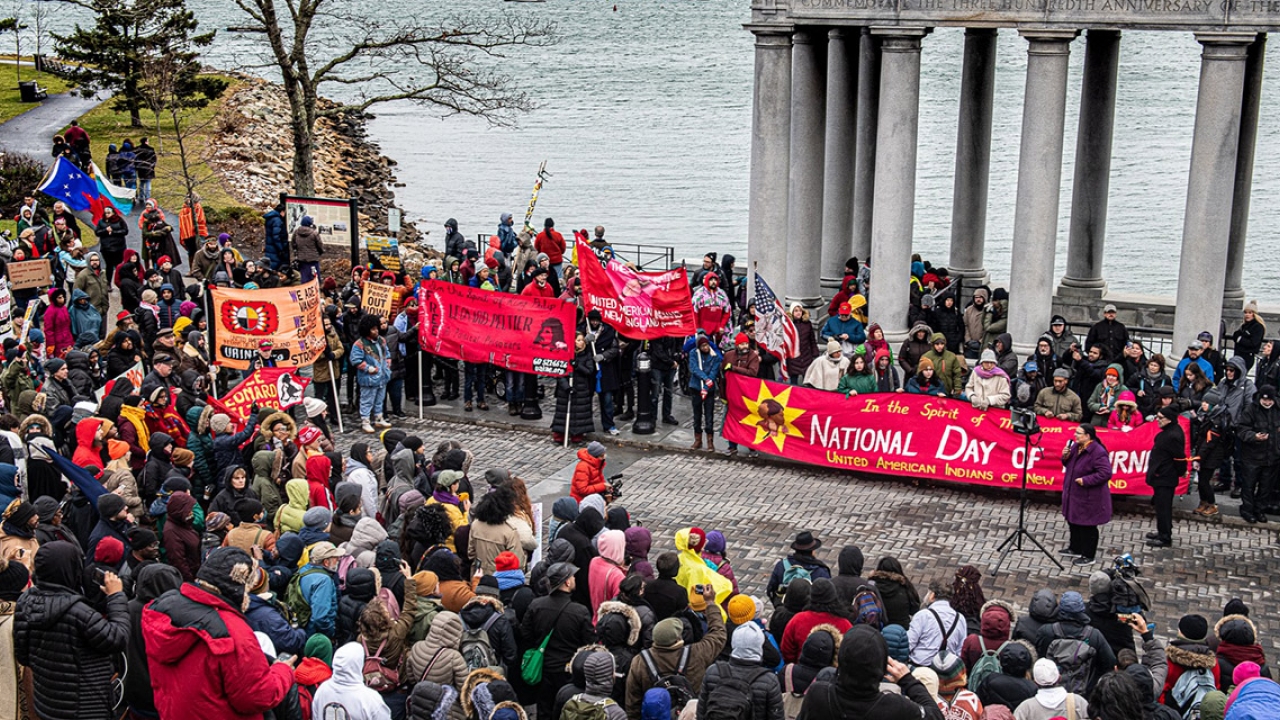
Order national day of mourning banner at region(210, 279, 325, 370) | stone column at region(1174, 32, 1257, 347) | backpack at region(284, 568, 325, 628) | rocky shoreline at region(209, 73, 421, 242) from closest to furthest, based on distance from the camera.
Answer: backpack at region(284, 568, 325, 628), stone column at region(1174, 32, 1257, 347), national day of mourning banner at region(210, 279, 325, 370), rocky shoreline at region(209, 73, 421, 242)

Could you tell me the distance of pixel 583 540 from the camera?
1341cm

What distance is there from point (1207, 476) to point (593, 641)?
10.3 m

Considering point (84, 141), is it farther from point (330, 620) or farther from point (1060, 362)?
point (330, 620)

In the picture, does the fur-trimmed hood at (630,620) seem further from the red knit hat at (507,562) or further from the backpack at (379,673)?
the red knit hat at (507,562)

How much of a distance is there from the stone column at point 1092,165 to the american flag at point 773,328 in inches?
296

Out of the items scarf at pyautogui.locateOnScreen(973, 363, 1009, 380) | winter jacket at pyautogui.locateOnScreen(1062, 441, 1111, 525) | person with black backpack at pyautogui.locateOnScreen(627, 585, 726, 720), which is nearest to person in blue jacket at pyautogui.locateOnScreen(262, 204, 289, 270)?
scarf at pyautogui.locateOnScreen(973, 363, 1009, 380)

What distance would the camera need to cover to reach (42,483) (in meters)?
15.5

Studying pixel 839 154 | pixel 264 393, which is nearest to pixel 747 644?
pixel 264 393

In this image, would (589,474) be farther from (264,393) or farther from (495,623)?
(495,623)

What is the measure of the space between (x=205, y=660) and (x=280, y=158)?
161 feet

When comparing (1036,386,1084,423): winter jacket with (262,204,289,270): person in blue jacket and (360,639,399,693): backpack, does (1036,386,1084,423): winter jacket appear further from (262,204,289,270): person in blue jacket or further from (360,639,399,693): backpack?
(262,204,289,270): person in blue jacket

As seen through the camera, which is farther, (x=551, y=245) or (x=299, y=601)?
(x=551, y=245)

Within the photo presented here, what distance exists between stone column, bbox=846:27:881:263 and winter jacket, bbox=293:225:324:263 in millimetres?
10319

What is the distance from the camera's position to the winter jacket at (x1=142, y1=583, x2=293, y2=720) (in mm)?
9797
